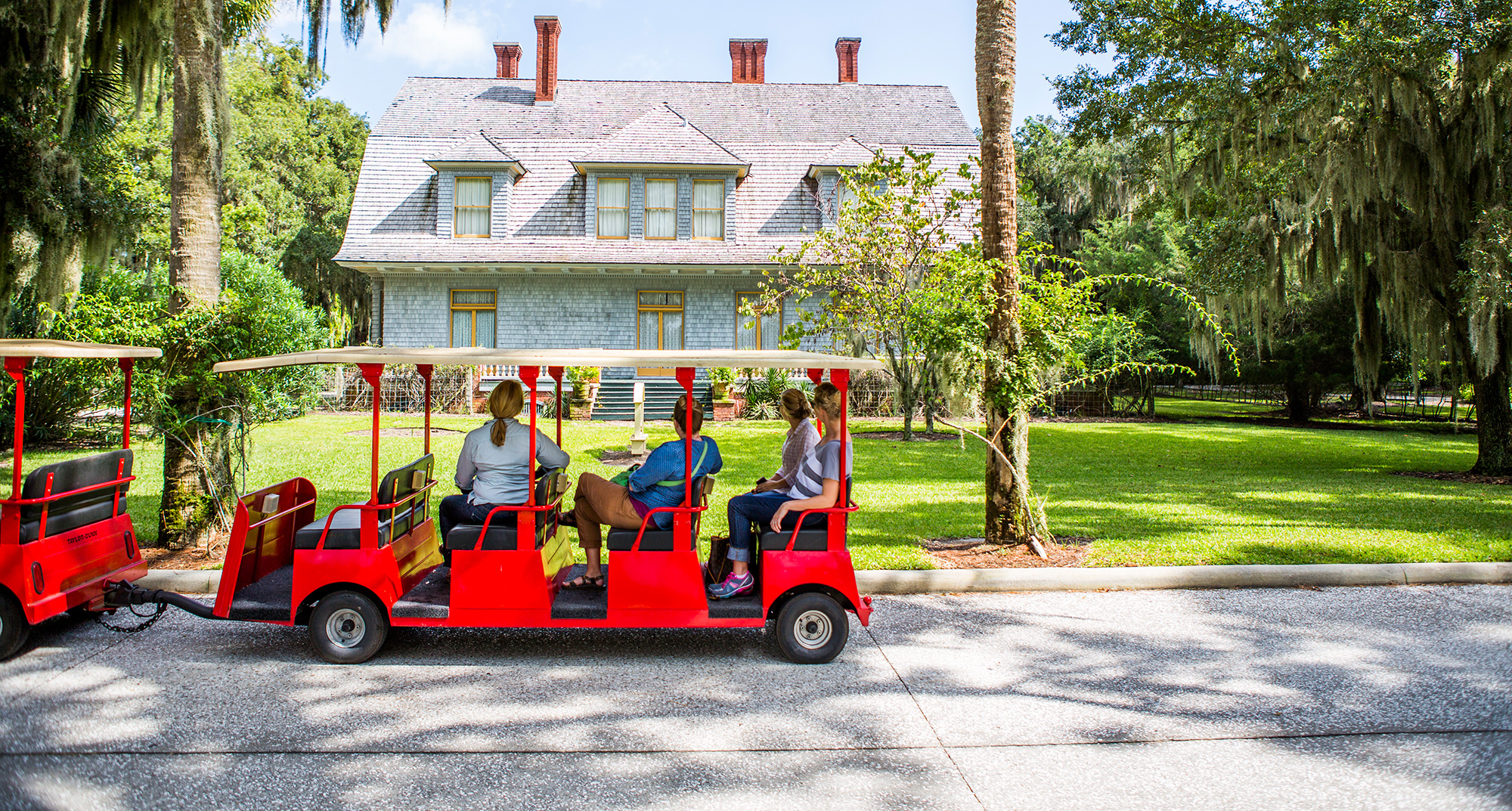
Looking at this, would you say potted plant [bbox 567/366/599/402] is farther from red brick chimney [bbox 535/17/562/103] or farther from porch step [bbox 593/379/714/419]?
red brick chimney [bbox 535/17/562/103]

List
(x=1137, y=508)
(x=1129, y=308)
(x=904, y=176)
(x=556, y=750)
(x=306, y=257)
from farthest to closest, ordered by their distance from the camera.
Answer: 1. (x=306, y=257)
2. (x=1129, y=308)
3. (x=904, y=176)
4. (x=1137, y=508)
5. (x=556, y=750)

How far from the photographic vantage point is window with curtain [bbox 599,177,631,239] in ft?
84.2

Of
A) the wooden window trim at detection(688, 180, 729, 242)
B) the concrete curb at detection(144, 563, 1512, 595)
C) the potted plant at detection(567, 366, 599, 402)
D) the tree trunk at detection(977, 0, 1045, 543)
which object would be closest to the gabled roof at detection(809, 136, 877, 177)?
the wooden window trim at detection(688, 180, 729, 242)

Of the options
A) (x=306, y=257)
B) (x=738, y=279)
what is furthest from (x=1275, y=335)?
(x=306, y=257)

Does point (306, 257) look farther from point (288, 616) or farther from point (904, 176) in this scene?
point (288, 616)

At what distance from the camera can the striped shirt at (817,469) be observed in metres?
5.92

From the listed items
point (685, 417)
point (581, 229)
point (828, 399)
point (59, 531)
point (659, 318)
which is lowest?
point (59, 531)

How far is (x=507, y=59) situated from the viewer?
30562 millimetres

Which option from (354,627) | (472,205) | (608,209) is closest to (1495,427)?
(354,627)

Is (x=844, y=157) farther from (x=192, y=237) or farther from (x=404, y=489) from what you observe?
(x=404, y=489)

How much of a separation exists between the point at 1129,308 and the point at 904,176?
1681 cm

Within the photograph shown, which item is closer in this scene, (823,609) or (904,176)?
(823,609)

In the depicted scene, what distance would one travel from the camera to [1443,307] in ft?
47.5

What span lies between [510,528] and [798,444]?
2020mm
